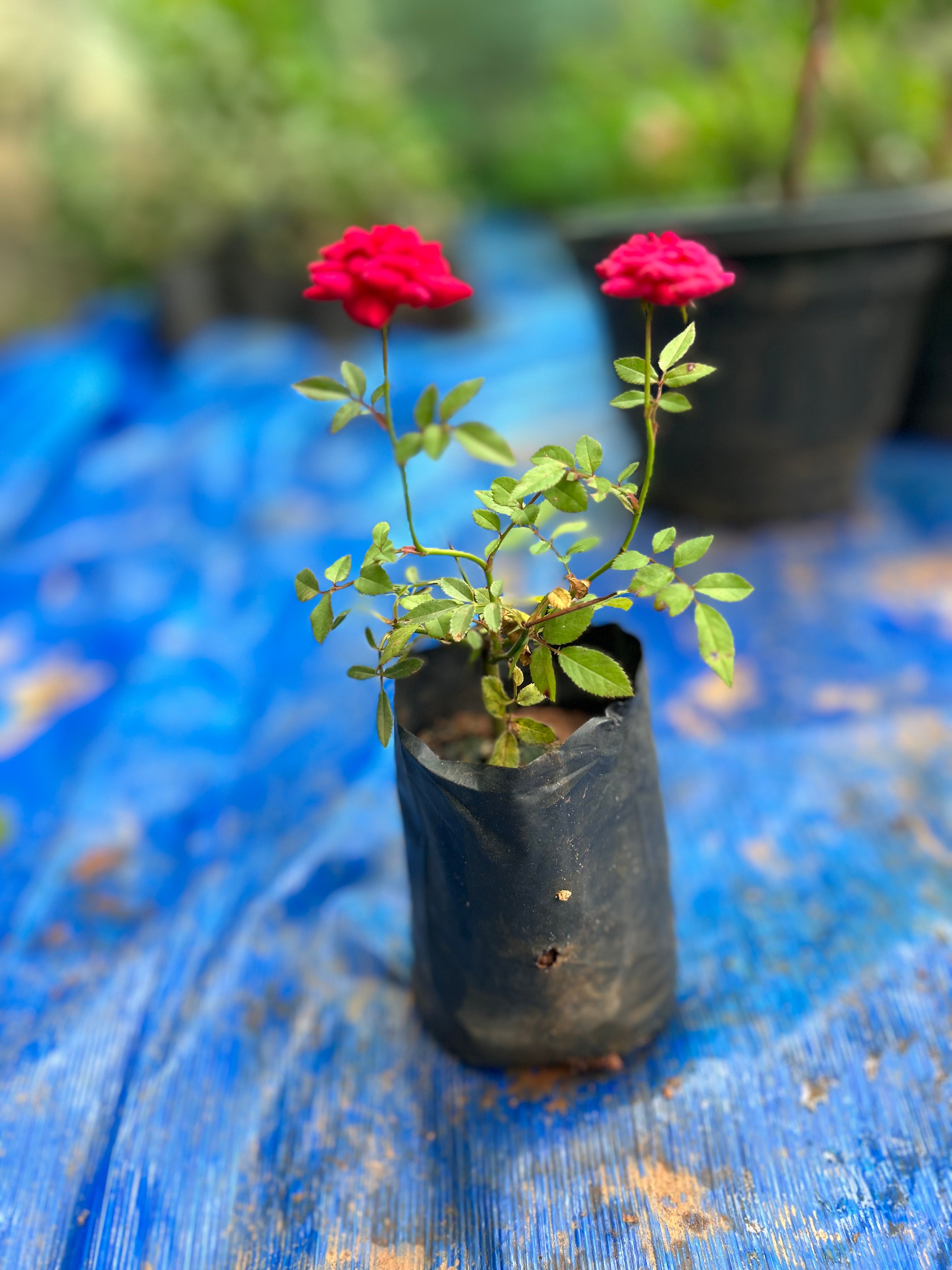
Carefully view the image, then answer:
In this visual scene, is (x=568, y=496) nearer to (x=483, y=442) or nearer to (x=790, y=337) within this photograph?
(x=483, y=442)

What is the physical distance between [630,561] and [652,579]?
3cm

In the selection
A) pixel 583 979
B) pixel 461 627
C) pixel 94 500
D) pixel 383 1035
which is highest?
pixel 461 627

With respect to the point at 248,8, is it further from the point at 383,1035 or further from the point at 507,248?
the point at 383,1035

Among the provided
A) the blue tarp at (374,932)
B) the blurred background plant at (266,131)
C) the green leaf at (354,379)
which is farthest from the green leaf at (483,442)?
the blurred background plant at (266,131)

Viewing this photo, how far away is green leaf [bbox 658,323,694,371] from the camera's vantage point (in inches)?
29.2

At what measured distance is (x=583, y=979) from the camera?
0.89 m

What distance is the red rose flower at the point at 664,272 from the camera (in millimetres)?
666

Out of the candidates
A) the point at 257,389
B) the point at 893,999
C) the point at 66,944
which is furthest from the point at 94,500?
the point at 893,999

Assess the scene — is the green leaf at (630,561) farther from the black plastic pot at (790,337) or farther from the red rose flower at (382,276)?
the black plastic pot at (790,337)

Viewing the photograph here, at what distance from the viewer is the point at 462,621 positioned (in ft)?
2.43

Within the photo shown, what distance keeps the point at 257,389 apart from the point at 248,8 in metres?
1.94

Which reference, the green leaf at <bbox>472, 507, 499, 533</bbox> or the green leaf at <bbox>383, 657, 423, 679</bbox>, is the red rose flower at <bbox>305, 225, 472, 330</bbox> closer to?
the green leaf at <bbox>472, 507, 499, 533</bbox>

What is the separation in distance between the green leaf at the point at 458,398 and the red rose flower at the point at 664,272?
120 mm

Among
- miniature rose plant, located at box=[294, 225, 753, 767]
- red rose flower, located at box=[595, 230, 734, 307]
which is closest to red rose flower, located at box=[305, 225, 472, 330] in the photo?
miniature rose plant, located at box=[294, 225, 753, 767]
